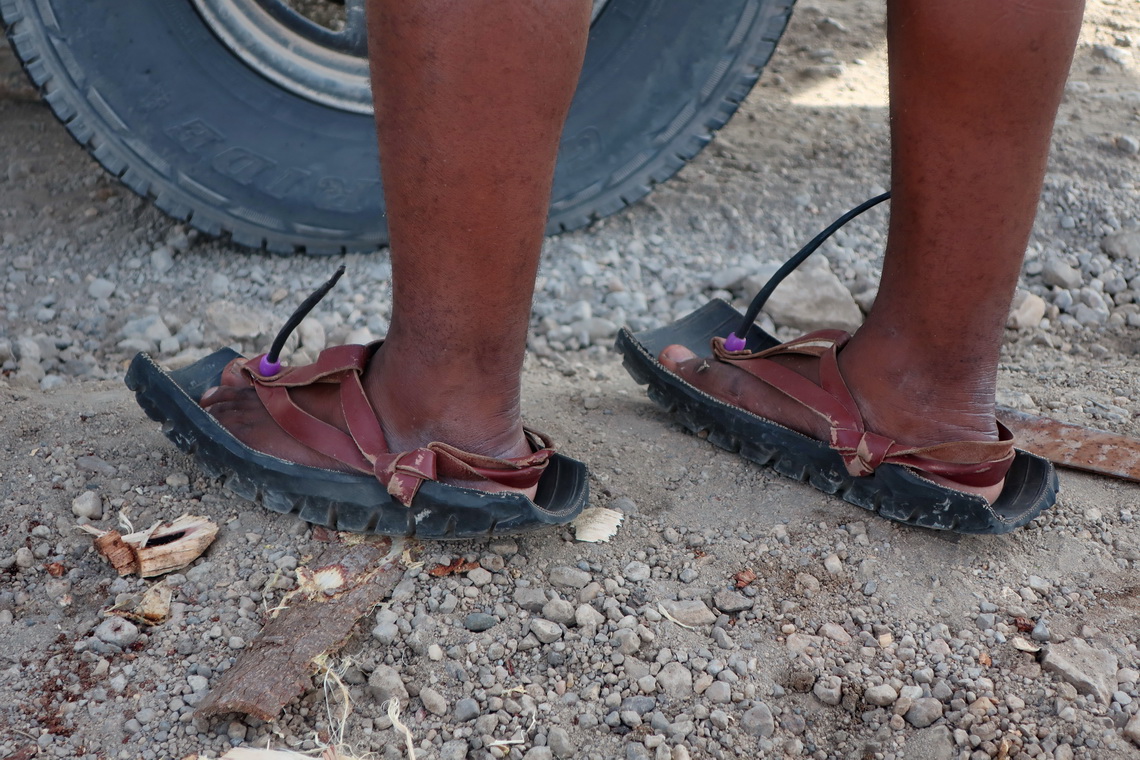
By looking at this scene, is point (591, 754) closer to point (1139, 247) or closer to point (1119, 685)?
point (1119, 685)

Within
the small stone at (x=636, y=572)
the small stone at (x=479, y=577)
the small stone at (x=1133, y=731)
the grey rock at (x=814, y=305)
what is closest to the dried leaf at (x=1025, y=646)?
the small stone at (x=1133, y=731)

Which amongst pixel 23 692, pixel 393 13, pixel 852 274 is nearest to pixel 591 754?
pixel 23 692

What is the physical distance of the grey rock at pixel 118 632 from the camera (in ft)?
4.25

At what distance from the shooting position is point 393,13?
1.14 meters

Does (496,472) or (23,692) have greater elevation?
(496,472)

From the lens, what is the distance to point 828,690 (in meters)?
1.28

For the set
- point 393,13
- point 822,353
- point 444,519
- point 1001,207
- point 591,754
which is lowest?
point 591,754

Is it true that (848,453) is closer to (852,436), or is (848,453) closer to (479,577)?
(852,436)

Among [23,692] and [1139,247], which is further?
[1139,247]

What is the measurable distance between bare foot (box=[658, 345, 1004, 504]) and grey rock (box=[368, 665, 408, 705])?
0.78 metres

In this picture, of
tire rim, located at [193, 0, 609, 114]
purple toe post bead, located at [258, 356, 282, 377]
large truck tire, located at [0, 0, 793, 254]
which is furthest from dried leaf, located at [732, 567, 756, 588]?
tire rim, located at [193, 0, 609, 114]

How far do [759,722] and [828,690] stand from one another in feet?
0.37

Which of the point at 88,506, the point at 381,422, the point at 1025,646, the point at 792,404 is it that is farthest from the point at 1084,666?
the point at 88,506

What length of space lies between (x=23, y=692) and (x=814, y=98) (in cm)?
314
